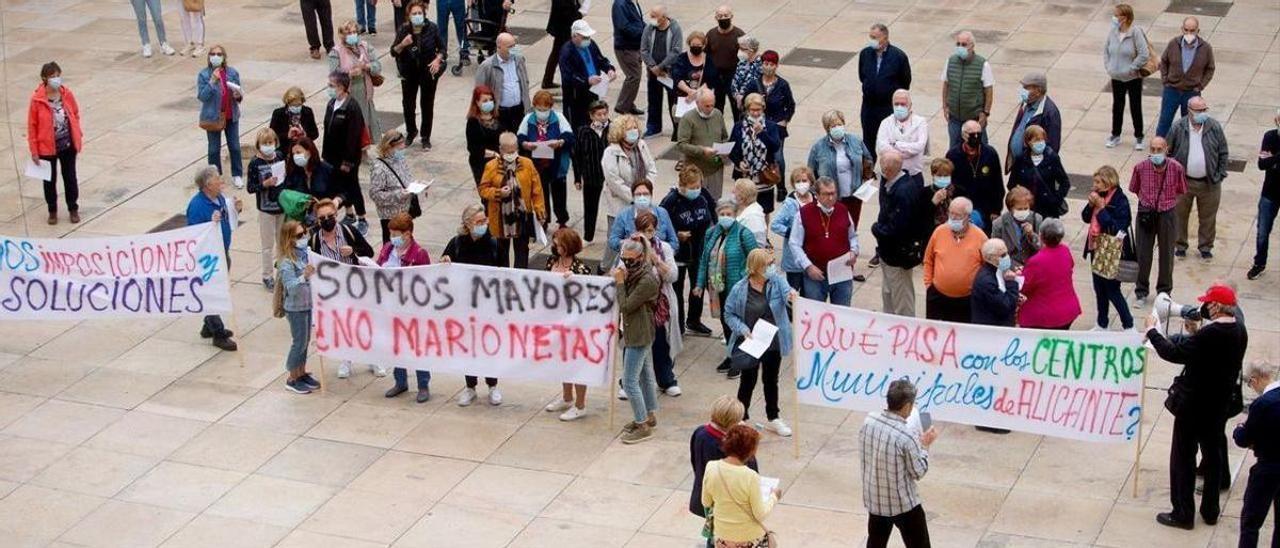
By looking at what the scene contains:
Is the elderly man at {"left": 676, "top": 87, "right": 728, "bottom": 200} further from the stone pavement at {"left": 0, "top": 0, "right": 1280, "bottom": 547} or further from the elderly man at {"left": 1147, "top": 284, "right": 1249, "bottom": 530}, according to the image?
the elderly man at {"left": 1147, "top": 284, "right": 1249, "bottom": 530}

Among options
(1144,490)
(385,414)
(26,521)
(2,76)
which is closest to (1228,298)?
(1144,490)

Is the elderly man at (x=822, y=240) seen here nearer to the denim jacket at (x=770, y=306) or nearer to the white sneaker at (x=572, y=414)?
the denim jacket at (x=770, y=306)

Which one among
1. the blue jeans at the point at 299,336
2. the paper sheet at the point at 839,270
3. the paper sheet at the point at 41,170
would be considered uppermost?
the paper sheet at the point at 839,270

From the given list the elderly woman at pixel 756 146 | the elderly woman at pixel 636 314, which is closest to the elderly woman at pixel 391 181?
the elderly woman at pixel 756 146

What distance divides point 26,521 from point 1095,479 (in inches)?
280

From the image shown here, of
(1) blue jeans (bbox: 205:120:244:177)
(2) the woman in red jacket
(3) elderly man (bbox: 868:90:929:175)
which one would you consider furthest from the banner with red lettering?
(2) the woman in red jacket

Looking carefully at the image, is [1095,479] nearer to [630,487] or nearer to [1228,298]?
[1228,298]

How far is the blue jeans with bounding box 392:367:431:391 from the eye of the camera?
15.0 meters

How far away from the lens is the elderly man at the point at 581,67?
65.4 feet

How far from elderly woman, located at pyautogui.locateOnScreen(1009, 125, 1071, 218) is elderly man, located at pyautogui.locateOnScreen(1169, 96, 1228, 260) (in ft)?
4.20

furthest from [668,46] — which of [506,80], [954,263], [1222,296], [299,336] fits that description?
[1222,296]

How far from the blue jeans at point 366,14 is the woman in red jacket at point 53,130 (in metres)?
6.50

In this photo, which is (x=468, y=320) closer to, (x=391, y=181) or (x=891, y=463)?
(x=391, y=181)

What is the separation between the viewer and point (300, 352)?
15133 millimetres
